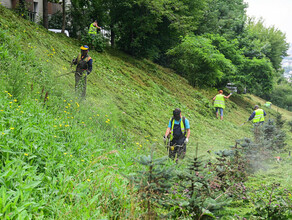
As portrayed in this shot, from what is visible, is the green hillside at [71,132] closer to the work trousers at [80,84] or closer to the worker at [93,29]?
the work trousers at [80,84]

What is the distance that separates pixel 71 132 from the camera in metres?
5.67

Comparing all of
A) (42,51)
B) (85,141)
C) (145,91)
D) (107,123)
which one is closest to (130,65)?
(145,91)

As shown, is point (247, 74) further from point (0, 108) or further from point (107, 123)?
point (0, 108)

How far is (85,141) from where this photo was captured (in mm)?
5672

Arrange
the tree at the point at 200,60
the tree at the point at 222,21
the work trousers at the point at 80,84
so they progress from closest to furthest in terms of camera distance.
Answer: the work trousers at the point at 80,84, the tree at the point at 200,60, the tree at the point at 222,21

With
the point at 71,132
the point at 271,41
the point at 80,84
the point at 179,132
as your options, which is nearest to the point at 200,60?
the point at 80,84

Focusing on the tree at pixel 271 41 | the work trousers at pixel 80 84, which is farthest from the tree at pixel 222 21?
the work trousers at pixel 80 84

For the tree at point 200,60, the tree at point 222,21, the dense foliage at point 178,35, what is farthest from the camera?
the tree at point 222,21

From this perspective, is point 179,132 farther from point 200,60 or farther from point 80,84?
point 200,60

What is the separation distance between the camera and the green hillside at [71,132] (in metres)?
3.53

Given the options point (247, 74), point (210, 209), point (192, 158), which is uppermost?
point (192, 158)

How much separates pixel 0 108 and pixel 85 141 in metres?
1.56

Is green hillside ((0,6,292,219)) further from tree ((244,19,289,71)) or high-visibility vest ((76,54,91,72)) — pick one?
tree ((244,19,289,71))

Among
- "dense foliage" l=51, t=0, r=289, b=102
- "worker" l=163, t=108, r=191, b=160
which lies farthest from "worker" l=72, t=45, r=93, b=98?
"dense foliage" l=51, t=0, r=289, b=102
